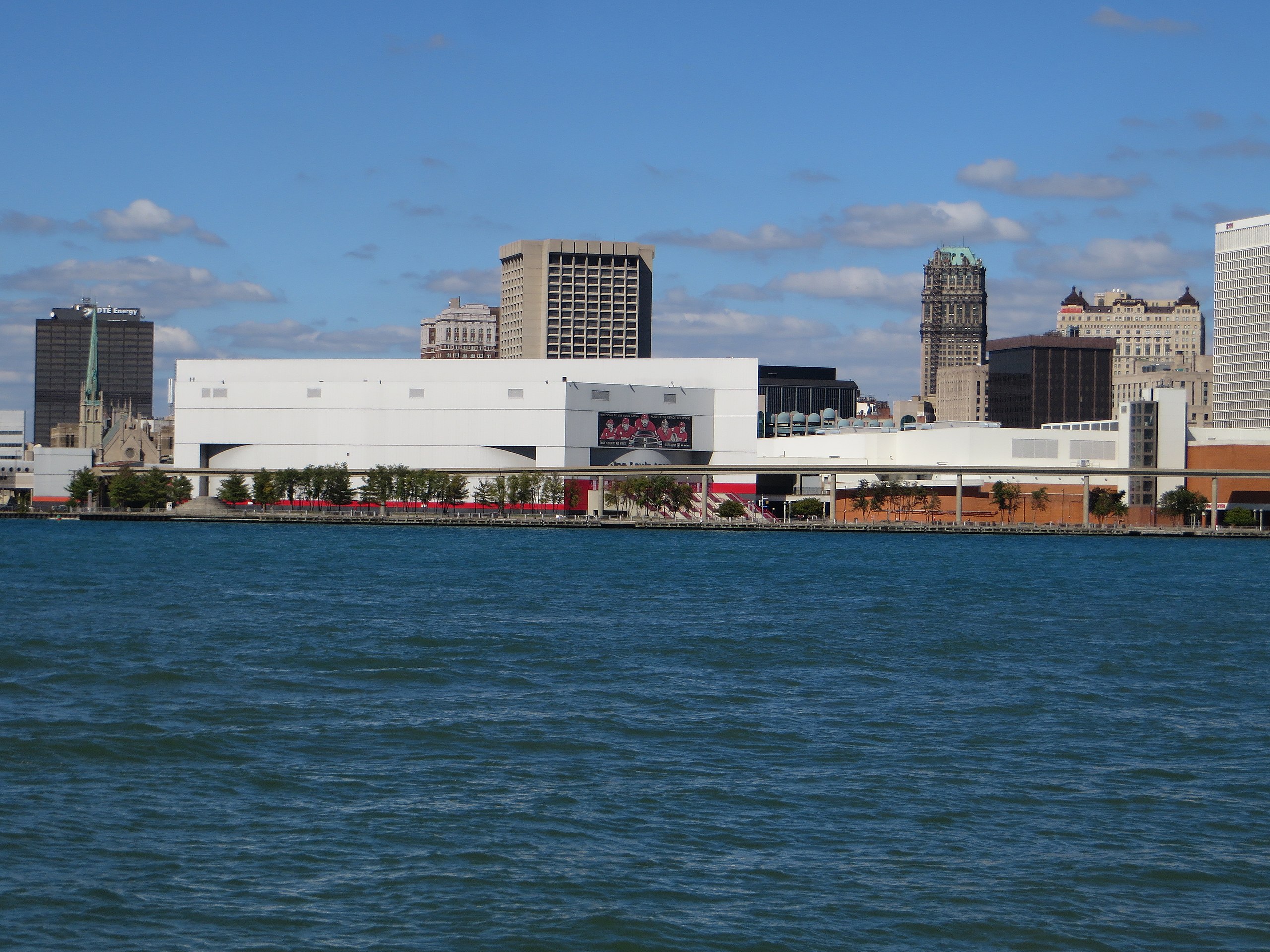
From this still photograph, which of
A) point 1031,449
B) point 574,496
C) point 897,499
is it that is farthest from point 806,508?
point 574,496

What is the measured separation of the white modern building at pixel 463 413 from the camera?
438ft

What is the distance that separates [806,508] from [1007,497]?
18.8m

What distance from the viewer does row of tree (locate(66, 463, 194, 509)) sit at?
138 metres

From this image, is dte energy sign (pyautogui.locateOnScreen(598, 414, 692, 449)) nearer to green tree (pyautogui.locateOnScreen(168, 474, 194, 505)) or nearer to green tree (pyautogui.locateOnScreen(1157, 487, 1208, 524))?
green tree (pyautogui.locateOnScreen(168, 474, 194, 505))

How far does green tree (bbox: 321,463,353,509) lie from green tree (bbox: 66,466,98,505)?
28032 millimetres

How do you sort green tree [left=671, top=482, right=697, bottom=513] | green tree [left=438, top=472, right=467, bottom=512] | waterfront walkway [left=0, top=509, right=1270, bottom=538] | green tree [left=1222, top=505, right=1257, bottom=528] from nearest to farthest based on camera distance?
waterfront walkway [left=0, top=509, right=1270, bottom=538]
green tree [left=438, top=472, right=467, bottom=512]
green tree [left=671, top=482, right=697, bottom=513]
green tree [left=1222, top=505, right=1257, bottom=528]

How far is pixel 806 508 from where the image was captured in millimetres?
144000

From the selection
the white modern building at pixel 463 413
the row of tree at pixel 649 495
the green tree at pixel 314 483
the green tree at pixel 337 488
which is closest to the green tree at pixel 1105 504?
the white modern building at pixel 463 413

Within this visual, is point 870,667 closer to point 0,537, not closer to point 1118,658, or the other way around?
point 1118,658

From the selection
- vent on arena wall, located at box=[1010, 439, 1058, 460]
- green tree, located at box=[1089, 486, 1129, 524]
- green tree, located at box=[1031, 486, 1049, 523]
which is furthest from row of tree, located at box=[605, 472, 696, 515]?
green tree, located at box=[1089, 486, 1129, 524]

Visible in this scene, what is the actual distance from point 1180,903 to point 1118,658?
19.8 meters

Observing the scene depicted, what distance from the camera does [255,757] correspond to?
1953cm

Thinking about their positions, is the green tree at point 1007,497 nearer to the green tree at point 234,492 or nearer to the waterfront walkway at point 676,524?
the waterfront walkway at point 676,524

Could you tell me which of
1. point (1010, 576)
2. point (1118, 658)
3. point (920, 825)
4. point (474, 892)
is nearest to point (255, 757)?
point (474, 892)
